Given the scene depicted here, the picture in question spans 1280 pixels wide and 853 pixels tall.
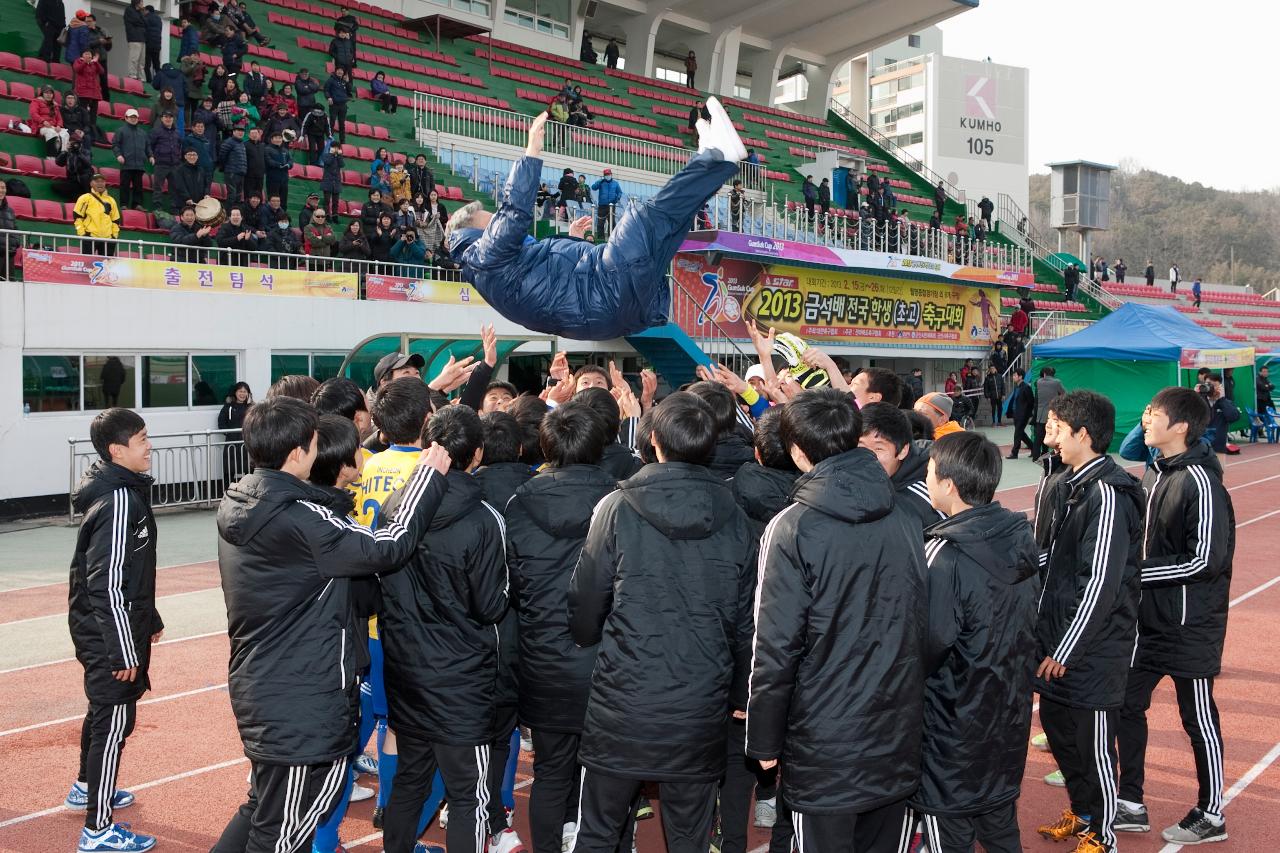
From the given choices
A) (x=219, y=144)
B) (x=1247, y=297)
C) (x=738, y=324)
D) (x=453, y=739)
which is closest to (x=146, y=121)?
(x=219, y=144)

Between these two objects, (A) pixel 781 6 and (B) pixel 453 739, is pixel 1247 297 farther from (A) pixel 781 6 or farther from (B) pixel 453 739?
(B) pixel 453 739

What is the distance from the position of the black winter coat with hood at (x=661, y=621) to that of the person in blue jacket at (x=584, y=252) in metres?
1.51

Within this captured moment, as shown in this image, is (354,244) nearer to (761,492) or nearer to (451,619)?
(761,492)

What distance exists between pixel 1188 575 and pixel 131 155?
1400cm

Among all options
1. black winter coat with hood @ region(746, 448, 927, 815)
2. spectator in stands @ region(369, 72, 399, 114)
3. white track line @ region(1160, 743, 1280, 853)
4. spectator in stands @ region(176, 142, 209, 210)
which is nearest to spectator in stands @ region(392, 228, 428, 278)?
spectator in stands @ region(176, 142, 209, 210)

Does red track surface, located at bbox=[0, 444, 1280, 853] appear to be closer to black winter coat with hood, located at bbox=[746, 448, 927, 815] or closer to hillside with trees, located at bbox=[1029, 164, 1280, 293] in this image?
black winter coat with hood, located at bbox=[746, 448, 927, 815]

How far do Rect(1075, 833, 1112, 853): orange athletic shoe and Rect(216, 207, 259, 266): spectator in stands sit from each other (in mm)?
12540

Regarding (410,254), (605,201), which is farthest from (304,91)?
(605,201)

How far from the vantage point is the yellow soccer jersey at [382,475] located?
4012 millimetres

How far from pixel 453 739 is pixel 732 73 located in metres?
32.3

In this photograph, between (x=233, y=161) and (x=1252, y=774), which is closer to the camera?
(x=1252, y=774)

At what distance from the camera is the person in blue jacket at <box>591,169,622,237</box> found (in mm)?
18828

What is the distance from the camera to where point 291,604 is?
10.9 feet

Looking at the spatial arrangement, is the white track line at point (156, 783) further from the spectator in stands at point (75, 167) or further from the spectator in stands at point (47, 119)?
the spectator in stands at point (47, 119)
